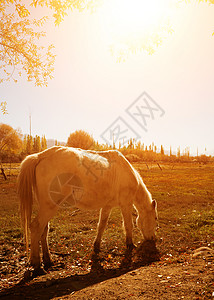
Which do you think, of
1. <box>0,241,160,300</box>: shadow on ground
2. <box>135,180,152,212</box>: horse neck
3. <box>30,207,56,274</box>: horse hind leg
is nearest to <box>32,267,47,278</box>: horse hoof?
<box>30,207,56,274</box>: horse hind leg

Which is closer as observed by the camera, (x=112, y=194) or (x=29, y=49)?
(x=112, y=194)

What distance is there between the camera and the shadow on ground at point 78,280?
110 inches

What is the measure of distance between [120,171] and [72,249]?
2010mm

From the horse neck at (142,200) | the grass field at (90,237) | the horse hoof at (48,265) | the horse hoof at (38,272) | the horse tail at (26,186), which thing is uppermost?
the horse tail at (26,186)

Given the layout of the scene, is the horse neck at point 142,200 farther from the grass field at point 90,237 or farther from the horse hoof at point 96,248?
the horse hoof at point 96,248

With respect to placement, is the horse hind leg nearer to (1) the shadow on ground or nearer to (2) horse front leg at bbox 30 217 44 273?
(2) horse front leg at bbox 30 217 44 273

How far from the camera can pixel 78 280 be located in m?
3.27

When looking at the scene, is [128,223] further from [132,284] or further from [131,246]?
[132,284]

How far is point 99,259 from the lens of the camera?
4.12 metres

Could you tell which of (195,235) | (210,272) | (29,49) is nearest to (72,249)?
(210,272)

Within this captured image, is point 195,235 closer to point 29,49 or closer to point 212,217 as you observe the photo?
point 212,217

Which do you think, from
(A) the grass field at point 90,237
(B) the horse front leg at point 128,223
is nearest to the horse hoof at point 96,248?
(A) the grass field at point 90,237

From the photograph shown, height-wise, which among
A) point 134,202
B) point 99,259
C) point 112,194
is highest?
point 112,194

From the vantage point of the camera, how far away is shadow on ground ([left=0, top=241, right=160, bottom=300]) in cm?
279
